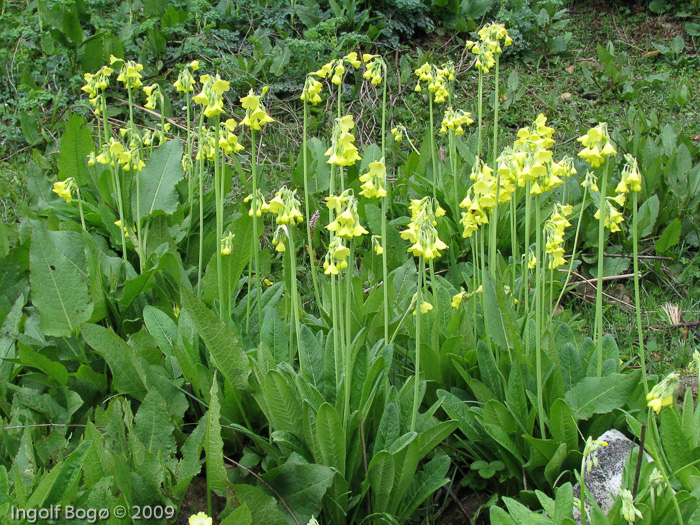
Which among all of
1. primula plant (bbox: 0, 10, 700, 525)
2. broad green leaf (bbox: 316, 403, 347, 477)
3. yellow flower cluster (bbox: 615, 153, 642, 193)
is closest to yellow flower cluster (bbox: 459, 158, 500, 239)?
primula plant (bbox: 0, 10, 700, 525)

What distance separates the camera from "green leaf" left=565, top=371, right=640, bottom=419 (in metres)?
2.22

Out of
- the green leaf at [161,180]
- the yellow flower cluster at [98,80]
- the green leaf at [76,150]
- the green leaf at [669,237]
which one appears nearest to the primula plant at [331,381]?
the yellow flower cluster at [98,80]

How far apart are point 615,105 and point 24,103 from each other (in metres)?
5.18

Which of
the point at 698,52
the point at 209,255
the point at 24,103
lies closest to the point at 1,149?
the point at 24,103

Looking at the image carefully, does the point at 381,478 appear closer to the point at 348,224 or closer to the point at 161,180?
the point at 348,224

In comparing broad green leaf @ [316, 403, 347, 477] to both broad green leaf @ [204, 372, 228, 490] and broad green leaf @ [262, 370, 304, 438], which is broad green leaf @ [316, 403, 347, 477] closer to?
broad green leaf @ [262, 370, 304, 438]

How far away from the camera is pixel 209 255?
3.59 metres

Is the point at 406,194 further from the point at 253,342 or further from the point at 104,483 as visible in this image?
the point at 104,483

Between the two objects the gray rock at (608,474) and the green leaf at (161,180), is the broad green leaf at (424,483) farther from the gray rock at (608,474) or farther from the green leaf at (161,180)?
the green leaf at (161,180)

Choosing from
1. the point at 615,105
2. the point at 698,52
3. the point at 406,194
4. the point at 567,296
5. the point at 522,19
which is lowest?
the point at 567,296

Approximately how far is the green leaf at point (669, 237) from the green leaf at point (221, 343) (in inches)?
111

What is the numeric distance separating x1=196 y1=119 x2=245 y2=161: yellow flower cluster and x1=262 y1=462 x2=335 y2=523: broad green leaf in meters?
1.25

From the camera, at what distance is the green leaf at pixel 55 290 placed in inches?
104

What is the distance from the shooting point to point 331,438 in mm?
2039
